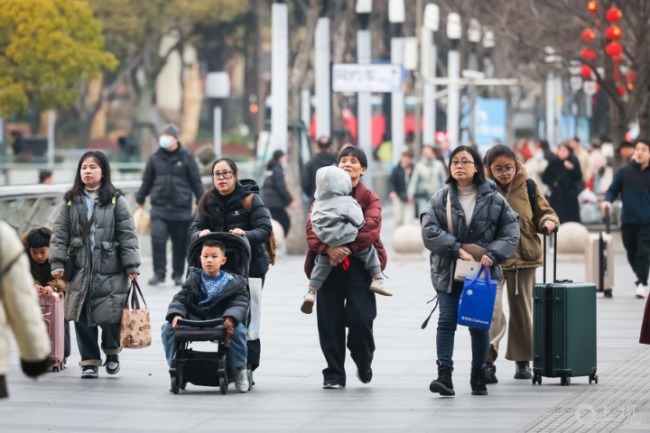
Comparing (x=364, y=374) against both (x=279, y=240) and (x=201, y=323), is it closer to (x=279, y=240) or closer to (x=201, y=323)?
(x=201, y=323)

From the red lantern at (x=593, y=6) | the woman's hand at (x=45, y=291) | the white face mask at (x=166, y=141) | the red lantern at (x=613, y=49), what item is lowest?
the woman's hand at (x=45, y=291)

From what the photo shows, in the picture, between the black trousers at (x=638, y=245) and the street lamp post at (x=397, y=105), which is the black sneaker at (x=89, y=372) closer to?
the black trousers at (x=638, y=245)

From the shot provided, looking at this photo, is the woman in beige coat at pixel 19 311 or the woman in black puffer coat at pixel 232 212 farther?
the woman in black puffer coat at pixel 232 212

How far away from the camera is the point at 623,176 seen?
1845cm

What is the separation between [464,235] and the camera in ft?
36.8

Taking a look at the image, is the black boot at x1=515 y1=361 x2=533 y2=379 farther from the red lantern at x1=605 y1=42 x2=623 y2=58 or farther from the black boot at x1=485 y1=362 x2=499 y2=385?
the red lantern at x1=605 y1=42 x2=623 y2=58

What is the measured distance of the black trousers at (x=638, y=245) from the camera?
60.5 ft

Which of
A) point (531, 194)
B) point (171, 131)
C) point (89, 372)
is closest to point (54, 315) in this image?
point (89, 372)

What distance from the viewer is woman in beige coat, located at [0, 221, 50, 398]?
259 inches

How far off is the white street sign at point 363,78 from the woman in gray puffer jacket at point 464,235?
17175 mm

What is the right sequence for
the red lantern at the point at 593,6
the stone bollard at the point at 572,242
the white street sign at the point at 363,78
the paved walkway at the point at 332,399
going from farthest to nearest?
the white street sign at the point at 363,78
the red lantern at the point at 593,6
the stone bollard at the point at 572,242
the paved walkway at the point at 332,399

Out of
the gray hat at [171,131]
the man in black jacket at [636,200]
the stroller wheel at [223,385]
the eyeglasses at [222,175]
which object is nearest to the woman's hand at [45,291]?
the eyeglasses at [222,175]

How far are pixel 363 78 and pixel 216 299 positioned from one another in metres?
17.5

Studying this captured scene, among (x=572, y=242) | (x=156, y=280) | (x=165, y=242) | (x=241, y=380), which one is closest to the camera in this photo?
(x=241, y=380)
